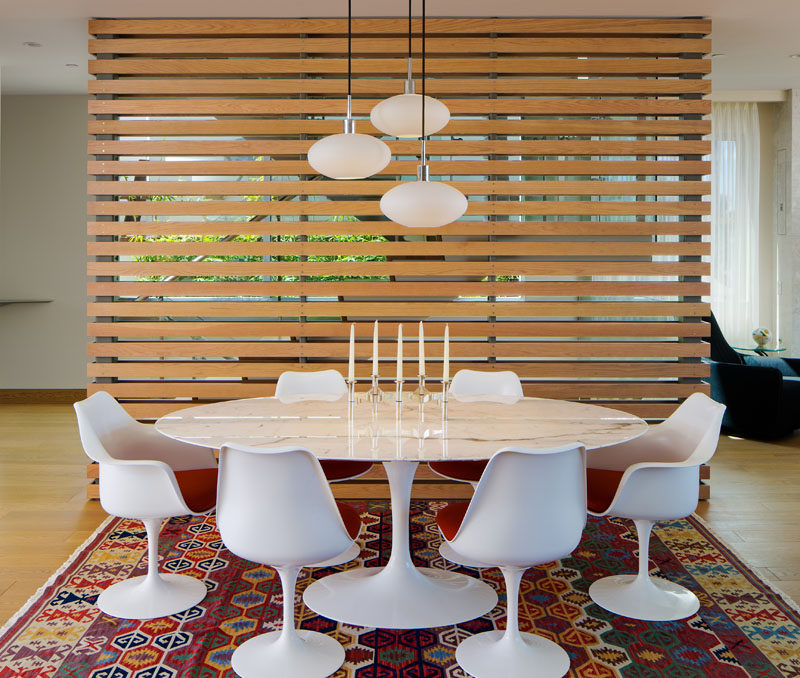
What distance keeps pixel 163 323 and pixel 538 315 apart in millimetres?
2351

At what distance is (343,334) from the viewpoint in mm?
4602

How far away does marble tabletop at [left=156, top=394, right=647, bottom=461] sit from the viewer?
7.90 ft

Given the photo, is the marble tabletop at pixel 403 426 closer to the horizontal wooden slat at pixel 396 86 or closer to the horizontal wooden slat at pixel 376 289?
the horizontal wooden slat at pixel 376 289

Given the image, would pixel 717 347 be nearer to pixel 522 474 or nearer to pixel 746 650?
pixel 746 650

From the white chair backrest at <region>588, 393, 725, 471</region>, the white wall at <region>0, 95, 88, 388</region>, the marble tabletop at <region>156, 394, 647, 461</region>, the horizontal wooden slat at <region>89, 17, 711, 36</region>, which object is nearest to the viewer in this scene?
the marble tabletop at <region>156, 394, 647, 461</region>

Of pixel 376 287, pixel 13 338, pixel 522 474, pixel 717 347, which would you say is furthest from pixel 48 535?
pixel 717 347

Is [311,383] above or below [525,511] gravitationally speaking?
above

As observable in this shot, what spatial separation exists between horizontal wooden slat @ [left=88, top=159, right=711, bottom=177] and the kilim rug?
7.40 ft

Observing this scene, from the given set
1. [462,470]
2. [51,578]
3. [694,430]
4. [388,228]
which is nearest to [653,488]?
[694,430]

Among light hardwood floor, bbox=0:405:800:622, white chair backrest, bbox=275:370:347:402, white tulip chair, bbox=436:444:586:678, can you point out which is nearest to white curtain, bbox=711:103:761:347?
light hardwood floor, bbox=0:405:800:622

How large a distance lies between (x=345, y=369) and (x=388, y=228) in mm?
923

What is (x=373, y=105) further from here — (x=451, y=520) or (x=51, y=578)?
(x=51, y=578)

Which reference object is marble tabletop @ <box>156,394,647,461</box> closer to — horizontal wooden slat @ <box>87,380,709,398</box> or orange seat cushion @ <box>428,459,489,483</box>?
orange seat cushion @ <box>428,459,489,483</box>

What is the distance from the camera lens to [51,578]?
3.20 metres
